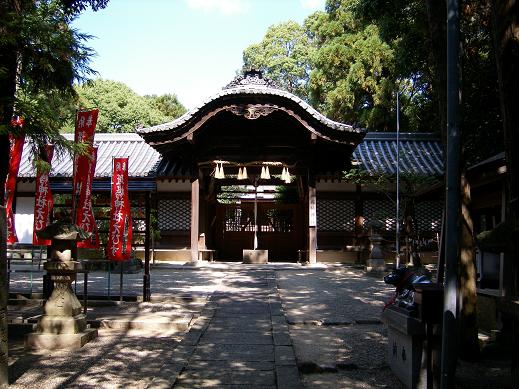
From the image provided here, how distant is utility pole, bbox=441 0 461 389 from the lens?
3.07 metres

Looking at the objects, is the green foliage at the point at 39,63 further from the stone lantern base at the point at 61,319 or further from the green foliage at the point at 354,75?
the green foliage at the point at 354,75

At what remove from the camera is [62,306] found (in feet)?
20.0

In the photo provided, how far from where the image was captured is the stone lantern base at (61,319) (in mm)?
5887

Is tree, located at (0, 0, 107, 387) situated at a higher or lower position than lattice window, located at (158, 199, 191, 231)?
higher

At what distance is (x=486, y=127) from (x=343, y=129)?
14.1 feet

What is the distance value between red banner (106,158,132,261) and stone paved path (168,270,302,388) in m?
2.40

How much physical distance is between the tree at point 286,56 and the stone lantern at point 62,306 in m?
27.5

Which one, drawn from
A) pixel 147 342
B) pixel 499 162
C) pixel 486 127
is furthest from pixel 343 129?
pixel 147 342

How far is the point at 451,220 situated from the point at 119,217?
28.3 feet

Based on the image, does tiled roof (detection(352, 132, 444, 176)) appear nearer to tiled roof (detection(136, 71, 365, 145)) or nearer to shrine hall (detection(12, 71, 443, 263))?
shrine hall (detection(12, 71, 443, 263))

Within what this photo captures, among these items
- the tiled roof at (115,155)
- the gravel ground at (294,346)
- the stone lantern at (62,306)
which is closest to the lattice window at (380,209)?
the gravel ground at (294,346)

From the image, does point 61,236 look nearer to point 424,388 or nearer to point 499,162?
point 424,388

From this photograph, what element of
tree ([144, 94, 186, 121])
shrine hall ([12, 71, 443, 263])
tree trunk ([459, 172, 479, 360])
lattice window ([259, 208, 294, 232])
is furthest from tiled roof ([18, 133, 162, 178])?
tree ([144, 94, 186, 121])

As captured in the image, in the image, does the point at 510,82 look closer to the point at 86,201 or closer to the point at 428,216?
the point at 86,201
